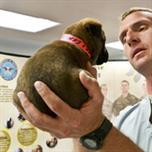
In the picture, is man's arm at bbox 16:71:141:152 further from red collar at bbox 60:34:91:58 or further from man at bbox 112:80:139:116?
man at bbox 112:80:139:116

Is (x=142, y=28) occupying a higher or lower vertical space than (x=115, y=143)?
higher

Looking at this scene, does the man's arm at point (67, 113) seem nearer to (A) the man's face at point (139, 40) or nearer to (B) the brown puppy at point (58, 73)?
(B) the brown puppy at point (58, 73)

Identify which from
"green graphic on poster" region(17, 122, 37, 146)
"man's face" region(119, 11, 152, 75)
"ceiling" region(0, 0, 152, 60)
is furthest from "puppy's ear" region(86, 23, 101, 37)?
"green graphic on poster" region(17, 122, 37, 146)

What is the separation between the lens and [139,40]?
124cm

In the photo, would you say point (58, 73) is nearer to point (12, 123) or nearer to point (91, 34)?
point (91, 34)

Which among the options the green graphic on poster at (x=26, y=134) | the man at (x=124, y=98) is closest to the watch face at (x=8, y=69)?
the green graphic on poster at (x=26, y=134)

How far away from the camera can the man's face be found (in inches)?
48.6

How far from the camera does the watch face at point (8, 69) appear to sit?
3.86 meters

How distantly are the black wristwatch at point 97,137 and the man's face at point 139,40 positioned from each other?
535mm

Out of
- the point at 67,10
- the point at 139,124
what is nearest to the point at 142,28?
the point at 139,124

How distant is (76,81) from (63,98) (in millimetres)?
43

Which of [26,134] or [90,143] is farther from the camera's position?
[26,134]

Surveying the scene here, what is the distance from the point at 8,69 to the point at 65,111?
11.0 ft

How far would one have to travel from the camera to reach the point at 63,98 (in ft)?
2.11
